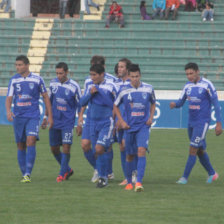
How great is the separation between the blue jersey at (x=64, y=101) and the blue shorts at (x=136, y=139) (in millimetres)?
1328

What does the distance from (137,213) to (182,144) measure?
9303 millimetres

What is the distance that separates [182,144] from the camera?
1655 cm

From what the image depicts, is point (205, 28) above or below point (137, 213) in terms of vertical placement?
above

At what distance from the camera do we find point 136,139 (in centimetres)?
928

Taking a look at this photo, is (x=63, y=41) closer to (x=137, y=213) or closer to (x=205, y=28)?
(x=205, y=28)

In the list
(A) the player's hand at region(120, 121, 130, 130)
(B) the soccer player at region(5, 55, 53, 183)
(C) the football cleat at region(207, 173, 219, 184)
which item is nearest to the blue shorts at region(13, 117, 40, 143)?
(B) the soccer player at region(5, 55, 53, 183)

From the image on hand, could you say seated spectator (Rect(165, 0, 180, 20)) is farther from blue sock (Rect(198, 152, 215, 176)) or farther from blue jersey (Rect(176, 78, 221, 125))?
blue sock (Rect(198, 152, 215, 176))

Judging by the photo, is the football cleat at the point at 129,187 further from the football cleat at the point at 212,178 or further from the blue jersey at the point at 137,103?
the football cleat at the point at 212,178

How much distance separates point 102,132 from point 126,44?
1684cm

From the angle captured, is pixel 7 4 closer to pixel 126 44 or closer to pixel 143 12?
pixel 126 44

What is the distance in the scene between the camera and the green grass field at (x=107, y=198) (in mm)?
7141

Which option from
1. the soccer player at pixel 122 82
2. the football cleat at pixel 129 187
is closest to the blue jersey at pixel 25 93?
the soccer player at pixel 122 82

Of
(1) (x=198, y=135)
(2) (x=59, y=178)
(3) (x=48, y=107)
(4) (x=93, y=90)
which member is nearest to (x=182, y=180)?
(1) (x=198, y=135)

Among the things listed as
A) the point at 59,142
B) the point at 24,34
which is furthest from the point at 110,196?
the point at 24,34
